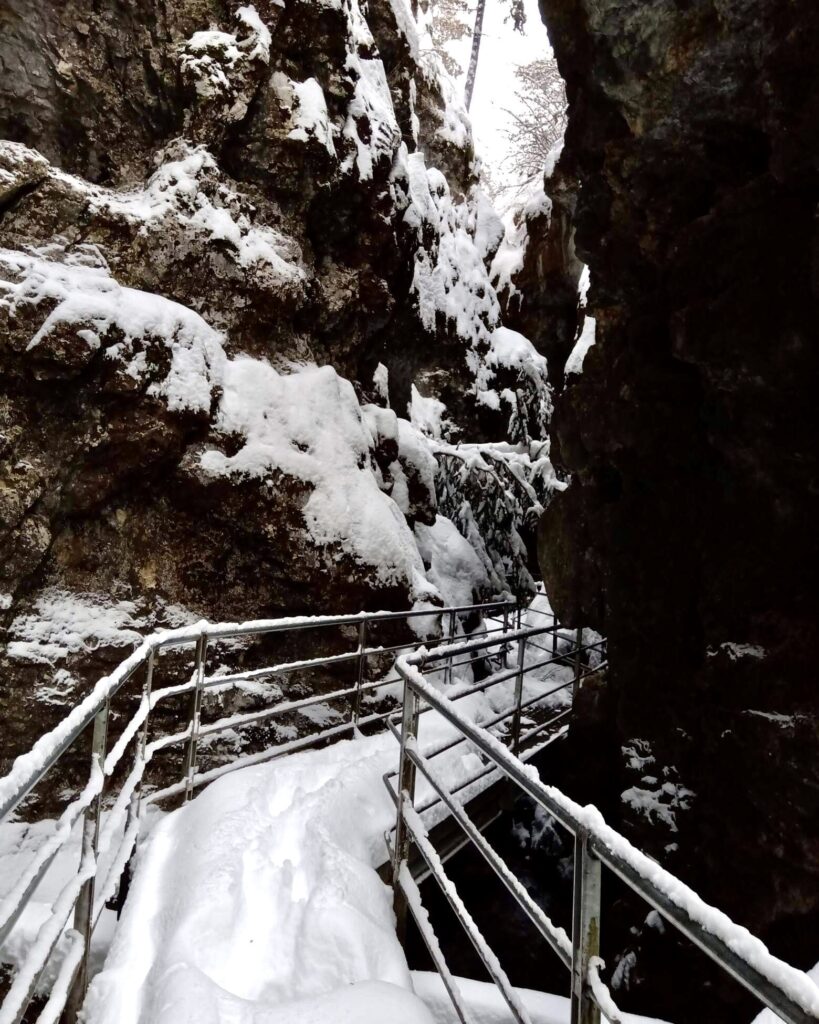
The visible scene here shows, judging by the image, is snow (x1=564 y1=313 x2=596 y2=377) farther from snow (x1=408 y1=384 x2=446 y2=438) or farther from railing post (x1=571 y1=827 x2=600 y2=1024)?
railing post (x1=571 y1=827 x2=600 y2=1024)

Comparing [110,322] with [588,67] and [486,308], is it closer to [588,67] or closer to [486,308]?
[588,67]

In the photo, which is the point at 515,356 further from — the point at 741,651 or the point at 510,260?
the point at 741,651

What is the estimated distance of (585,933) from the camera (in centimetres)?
142

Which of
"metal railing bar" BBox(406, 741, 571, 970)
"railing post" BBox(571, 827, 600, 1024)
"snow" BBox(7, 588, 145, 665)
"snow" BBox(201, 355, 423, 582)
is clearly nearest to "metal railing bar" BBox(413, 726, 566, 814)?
"metal railing bar" BBox(406, 741, 571, 970)

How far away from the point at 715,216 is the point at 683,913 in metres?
6.30

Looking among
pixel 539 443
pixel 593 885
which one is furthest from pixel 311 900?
pixel 539 443

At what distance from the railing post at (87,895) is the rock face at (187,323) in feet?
15.2

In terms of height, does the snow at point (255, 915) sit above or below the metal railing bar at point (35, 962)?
below

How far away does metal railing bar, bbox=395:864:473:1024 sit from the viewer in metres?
1.96

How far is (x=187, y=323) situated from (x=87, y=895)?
20.7 feet

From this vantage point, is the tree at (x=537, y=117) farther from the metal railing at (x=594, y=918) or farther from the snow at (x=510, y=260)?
the metal railing at (x=594, y=918)

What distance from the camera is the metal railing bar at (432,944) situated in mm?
1958

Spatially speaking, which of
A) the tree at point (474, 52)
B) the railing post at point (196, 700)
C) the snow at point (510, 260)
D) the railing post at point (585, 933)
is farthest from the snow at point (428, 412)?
the railing post at point (585, 933)

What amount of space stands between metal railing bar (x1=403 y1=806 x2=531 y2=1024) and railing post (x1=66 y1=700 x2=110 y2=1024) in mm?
1089
